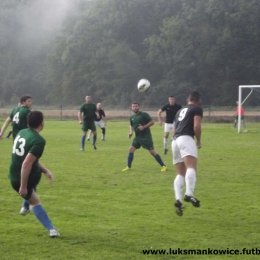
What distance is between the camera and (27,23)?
75.3 m

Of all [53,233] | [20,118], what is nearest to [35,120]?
[53,233]

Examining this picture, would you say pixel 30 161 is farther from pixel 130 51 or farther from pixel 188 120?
pixel 130 51

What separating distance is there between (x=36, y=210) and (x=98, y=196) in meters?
3.13

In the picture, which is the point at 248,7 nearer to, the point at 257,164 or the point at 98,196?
the point at 257,164

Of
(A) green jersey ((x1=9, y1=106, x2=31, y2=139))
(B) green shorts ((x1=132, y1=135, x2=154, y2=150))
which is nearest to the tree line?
(B) green shorts ((x1=132, y1=135, x2=154, y2=150))

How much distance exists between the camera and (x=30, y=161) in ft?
21.0

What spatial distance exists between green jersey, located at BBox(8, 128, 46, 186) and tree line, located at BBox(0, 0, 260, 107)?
50.8m

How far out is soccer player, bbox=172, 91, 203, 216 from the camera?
7.93 m

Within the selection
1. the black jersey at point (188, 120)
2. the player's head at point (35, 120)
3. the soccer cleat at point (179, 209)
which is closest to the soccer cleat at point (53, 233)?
the player's head at point (35, 120)

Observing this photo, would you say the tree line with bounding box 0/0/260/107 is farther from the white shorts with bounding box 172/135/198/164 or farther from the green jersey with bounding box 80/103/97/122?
the white shorts with bounding box 172/135/198/164

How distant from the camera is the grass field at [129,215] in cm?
648

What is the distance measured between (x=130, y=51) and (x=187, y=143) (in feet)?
192

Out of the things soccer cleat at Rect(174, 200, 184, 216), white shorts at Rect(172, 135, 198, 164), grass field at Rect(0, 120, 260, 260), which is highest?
white shorts at Rect(172, 135, 198, 164)

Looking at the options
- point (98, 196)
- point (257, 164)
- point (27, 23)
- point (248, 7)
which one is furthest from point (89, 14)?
point (98, 196)
